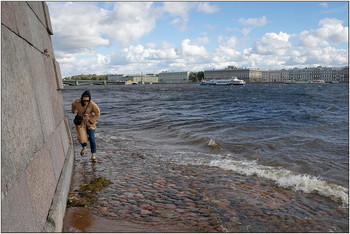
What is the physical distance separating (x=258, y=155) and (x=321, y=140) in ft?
12.6

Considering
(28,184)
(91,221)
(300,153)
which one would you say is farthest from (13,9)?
(300,153)

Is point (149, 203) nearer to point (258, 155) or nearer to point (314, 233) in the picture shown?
point (314, 233)

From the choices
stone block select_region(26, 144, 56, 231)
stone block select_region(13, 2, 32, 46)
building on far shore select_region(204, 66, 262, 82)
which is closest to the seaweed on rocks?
stone block select_region(26, 144, 56, 231)

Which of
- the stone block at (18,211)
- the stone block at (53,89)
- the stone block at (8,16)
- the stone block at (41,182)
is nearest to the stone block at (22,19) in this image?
the stone block at (8,16)

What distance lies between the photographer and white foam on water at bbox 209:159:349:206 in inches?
222

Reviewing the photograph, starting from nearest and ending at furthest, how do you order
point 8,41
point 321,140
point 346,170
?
point 8,41
point 346,170
point 321,140

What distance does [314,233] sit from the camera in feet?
13.1

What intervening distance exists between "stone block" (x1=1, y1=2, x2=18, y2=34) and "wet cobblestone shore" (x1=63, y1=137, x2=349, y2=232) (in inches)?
87.7

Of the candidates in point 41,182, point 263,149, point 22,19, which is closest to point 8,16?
point 22,19

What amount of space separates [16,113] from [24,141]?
9.9 inches

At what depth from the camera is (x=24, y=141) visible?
108 inches

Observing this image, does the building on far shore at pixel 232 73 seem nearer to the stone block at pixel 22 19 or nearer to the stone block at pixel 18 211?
the stone block at pixel 22 19

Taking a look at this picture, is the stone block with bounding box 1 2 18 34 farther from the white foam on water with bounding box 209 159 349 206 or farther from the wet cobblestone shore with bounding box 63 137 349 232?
the white foam on water with bounding box 209 159 349 206

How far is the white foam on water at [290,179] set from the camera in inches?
222
